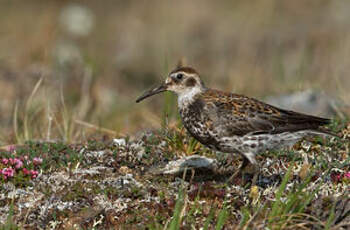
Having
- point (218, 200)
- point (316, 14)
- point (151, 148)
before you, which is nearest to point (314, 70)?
point (316, 14)

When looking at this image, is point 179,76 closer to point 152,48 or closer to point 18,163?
point 18,163

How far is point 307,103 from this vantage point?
11172 mm

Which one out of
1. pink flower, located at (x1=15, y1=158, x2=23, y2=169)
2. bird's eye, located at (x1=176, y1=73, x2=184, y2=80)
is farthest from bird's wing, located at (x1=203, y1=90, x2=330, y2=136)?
pink flower, located at (x1=15, y1=158, x2=23, y2=169)

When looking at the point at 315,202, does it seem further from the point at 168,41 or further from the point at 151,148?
the point at 168,41

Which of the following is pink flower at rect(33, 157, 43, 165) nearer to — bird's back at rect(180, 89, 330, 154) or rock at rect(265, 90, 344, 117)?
bird's back at rect(180, 89, 330, 154)

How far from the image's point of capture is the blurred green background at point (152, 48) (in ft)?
45.7

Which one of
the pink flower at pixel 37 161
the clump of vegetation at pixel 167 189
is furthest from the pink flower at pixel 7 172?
the pink flower at pixel 37 161

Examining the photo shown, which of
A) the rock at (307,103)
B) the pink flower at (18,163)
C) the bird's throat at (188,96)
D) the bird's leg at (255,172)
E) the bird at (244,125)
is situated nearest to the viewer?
the bird's leg at (255,172)

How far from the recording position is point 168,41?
787 inches

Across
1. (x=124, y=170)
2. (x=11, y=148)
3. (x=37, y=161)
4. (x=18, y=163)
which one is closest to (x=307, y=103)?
(x=124, y=170)

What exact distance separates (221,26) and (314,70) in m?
5.51

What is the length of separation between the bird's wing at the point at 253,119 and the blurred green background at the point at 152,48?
3.91 meters

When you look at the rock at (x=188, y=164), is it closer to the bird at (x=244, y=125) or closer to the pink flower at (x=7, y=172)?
the bird at (x=244, y=125)

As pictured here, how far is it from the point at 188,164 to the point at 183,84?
97cm
